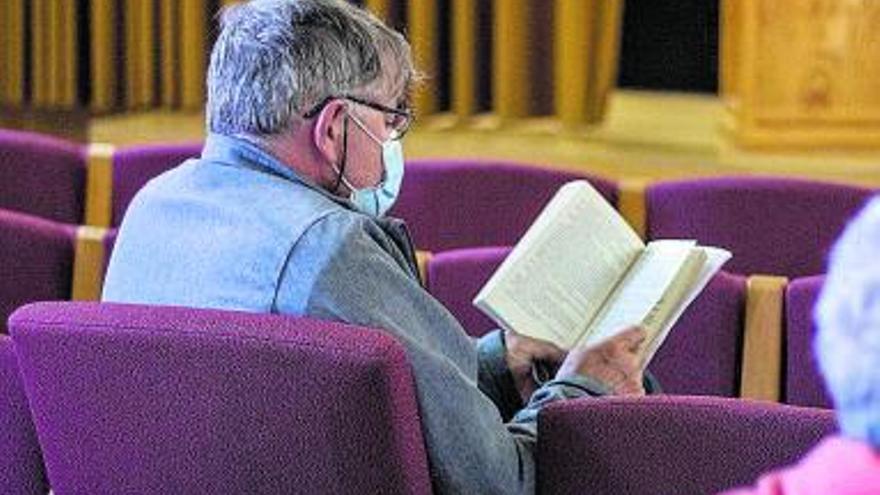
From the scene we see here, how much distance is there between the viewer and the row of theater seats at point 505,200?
3006 millimetres

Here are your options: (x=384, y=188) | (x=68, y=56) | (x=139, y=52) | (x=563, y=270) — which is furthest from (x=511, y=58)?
(x=563, y=270)

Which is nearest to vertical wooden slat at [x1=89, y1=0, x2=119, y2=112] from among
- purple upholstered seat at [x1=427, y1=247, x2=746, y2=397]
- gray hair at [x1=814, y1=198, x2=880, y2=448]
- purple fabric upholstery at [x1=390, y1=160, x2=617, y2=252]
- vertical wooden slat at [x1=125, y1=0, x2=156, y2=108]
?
vertical wooden slat at [x1=125, y1=0, x2=156, y2=108]

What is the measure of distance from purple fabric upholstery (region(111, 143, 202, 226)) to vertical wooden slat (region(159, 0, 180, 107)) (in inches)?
121

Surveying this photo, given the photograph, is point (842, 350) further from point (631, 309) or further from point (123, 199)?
point (123, 199)

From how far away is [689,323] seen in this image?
2600mm

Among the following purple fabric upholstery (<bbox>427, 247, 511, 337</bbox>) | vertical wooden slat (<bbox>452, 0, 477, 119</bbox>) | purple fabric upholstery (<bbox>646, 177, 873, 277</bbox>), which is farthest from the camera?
vertical wooden slat (<bbox>452, 0, 477, 119</bbox>)

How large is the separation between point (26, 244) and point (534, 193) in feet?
2.90

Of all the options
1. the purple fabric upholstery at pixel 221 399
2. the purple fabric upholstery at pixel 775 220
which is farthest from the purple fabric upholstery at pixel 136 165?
the purple fabric upholstery at pixel 221 399

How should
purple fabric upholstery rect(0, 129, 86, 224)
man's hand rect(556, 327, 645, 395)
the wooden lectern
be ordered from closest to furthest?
man's hand rect(556, 327, 645, 395)
purple fabric upholstery rect(0, 129, 86, 224)
the wooden lectern

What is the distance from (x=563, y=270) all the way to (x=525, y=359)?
0.48ft

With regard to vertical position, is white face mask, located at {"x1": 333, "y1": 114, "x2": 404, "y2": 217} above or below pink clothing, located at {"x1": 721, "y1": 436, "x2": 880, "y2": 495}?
below

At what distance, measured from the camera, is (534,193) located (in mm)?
3168

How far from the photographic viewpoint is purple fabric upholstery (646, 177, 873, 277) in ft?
9.85

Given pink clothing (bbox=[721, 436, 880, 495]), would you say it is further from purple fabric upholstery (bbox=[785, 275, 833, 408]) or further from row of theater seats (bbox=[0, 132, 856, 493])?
purple fabric upholstery (bbox=[785, 275, 833, 408])
